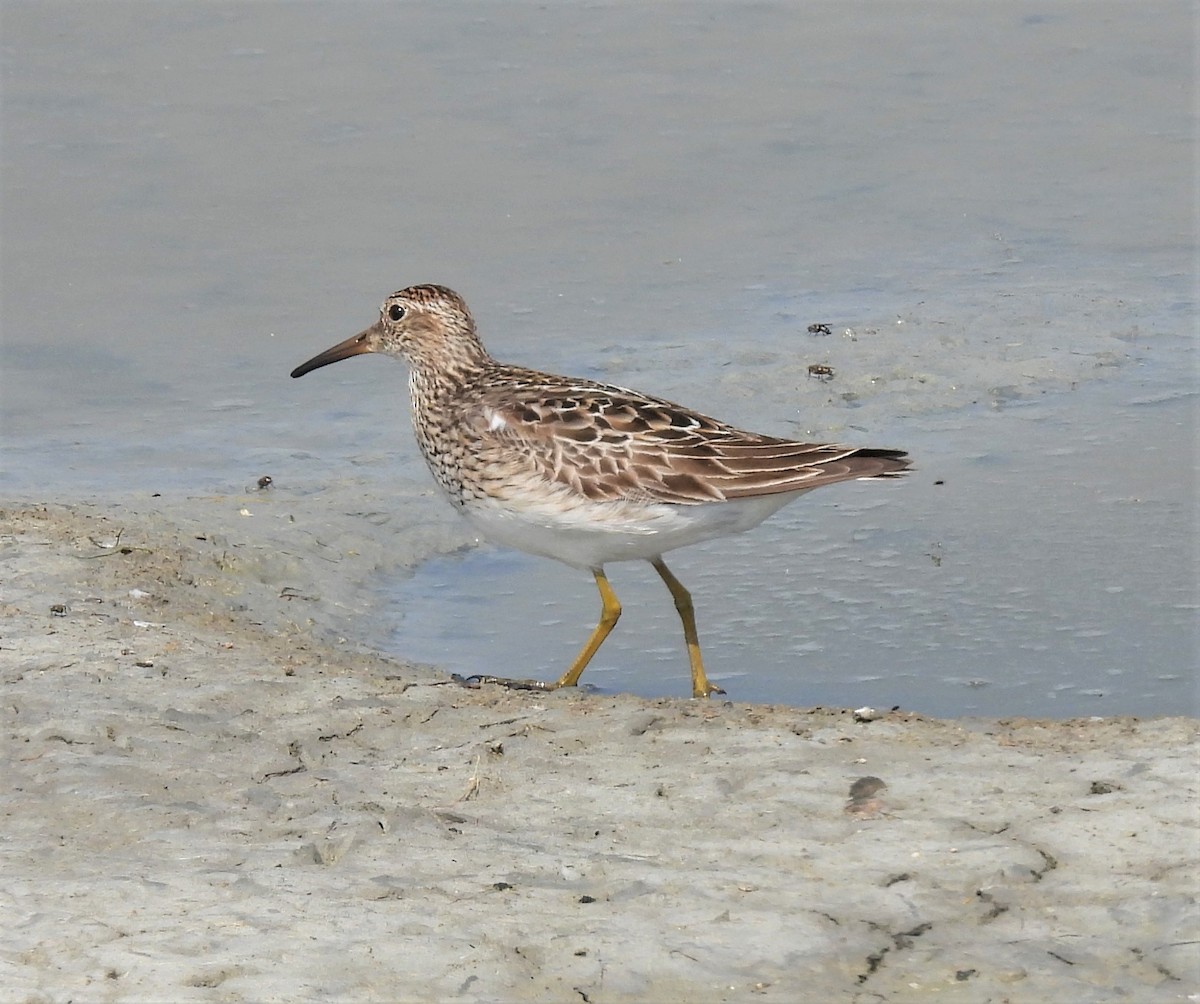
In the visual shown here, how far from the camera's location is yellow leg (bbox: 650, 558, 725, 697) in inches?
279

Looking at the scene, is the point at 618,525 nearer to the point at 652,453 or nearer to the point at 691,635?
the point at 652,453

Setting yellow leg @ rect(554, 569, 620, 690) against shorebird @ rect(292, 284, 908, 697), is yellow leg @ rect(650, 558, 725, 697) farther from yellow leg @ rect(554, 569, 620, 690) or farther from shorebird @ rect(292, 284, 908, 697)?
yellow leg @ rect(554, 569, 620, 690)

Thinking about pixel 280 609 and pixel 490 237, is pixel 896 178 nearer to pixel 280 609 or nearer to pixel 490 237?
pixel 490 237

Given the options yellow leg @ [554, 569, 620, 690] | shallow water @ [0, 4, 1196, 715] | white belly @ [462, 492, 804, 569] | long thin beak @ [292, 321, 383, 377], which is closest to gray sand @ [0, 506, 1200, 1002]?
yellow leg @ [554, 569, 620, 690]

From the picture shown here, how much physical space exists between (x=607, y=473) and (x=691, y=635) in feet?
2.39

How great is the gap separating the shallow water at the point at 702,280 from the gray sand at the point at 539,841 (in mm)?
1098

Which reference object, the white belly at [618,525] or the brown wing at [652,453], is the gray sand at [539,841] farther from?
the brown wing at [652,453]

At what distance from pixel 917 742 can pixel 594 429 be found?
179 cm

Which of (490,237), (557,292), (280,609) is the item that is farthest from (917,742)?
(490,237)

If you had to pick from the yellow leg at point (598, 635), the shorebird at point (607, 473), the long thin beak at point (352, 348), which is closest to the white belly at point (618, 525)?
the shorebird at point (607, 473)

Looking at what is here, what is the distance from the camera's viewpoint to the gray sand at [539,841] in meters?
4.63

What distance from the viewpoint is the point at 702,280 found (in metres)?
11.1

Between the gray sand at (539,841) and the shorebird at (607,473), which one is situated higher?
the shorebird at (607,473)

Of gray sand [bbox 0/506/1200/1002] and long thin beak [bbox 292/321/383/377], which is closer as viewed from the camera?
gray sand [bbox 0/506/1200/1002]
